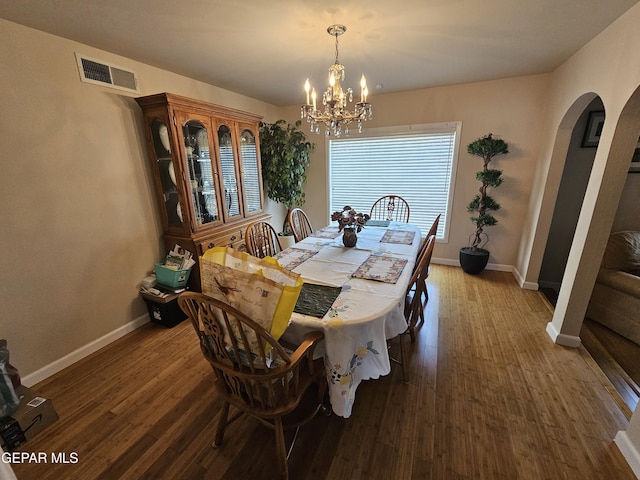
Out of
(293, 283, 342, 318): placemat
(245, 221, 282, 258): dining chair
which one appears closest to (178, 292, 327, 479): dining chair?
(293, 283, 342, 318): placemat

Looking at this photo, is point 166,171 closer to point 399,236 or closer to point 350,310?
point 350,310

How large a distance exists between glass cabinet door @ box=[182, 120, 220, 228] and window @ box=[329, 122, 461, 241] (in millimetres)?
2007

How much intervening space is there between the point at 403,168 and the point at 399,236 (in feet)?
5.36

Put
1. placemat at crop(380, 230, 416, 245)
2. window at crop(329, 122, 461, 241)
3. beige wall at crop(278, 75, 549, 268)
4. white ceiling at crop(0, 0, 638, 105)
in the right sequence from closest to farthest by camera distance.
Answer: white ceiling at crop(0, 0, 638, 105)
placemat at crop(380, 230, 416, 245)
beige wall at crop(278, 75, 549, 268)
window at crop(329, 122, 461, 241)

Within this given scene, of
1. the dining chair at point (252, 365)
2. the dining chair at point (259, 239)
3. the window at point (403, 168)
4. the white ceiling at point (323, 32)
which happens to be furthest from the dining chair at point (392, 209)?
the dining chair at point (252, 365)

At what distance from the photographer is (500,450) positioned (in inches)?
51.6

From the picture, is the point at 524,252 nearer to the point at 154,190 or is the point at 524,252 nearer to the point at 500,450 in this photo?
the point at 500,450

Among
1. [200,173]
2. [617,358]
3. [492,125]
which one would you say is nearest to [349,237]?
[200,173]

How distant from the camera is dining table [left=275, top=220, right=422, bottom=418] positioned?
120cm

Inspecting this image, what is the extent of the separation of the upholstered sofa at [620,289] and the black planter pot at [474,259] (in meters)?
1.02

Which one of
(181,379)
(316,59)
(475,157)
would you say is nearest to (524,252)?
(475,157)

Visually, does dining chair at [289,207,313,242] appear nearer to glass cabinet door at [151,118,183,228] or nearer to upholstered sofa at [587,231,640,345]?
glass cabinet door at [151,118,183,228]

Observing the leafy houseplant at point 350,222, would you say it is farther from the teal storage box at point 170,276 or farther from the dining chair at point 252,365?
the teal storage box at point 170,276

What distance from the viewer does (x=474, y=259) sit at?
325 centimetres
